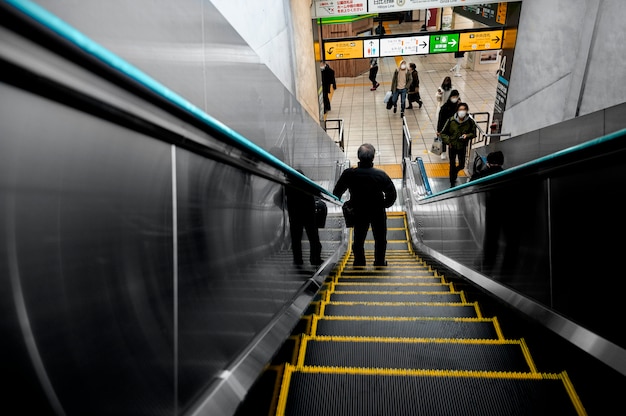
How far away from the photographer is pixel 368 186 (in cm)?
405

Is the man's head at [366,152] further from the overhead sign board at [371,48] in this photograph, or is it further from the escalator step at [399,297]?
the overhead sign board at [371,48]

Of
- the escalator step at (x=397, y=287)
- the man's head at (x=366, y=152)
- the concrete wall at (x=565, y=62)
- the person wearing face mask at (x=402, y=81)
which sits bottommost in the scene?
the escalator step at (x=397, y=287)

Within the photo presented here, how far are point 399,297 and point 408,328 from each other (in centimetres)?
83

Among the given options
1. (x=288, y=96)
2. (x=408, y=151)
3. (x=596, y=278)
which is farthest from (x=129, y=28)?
(x=408, y=151)

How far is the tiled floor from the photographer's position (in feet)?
34.6

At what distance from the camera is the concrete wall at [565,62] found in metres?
5.08

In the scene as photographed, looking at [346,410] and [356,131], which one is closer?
[346,410]

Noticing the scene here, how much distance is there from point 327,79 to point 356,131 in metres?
2.69

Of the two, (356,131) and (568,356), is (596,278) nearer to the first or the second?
(568,356)

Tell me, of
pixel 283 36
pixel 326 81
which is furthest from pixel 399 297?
pixel 326 81

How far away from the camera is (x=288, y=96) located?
5.23 m

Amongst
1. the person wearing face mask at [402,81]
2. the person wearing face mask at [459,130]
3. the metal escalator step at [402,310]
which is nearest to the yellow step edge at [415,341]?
the metal escalator step at [402,310]

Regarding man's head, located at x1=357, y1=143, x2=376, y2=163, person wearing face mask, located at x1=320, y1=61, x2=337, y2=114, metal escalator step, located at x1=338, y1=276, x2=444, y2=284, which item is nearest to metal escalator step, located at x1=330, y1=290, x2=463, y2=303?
metal escalator step, located at x1=338, y1=276, x2=444, y2=284

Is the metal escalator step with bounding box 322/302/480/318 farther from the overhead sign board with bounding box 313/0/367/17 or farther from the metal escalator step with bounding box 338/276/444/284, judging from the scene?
the overhead sign board with bounding box 313/0/367/17
